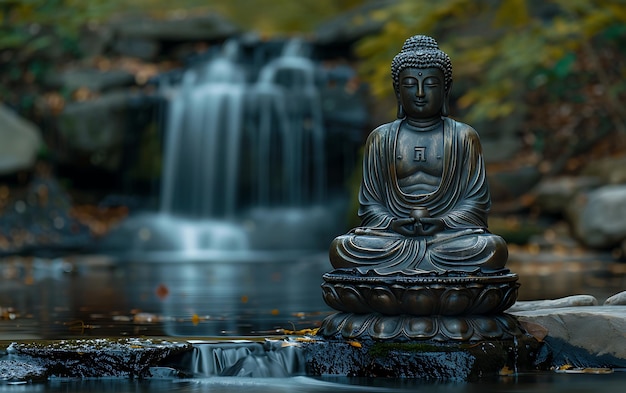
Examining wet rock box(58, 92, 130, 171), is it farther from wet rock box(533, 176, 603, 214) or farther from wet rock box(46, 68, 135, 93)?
wet rock box(533, 176, 603, 214)

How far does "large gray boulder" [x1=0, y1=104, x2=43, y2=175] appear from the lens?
719 inches

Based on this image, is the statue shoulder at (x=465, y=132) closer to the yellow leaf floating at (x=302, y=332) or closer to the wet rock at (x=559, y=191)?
the yellow leaf floating at (x=302, y=332)

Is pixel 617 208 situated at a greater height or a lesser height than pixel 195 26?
lesser

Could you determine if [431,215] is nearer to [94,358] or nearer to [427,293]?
[427,293]

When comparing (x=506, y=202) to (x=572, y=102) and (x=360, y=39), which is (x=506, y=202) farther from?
(x=360, y=39)


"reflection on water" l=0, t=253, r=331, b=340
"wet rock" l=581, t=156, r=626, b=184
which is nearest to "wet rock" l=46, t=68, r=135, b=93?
"reflection on water" l=0, t=253, r=331, b=340

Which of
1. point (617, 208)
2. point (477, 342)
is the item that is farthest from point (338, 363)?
point (617, 208)

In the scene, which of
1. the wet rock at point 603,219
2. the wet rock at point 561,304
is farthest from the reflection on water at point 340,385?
the wet rock at point 603,219

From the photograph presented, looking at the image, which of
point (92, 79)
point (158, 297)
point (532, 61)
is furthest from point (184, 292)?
point (92, 79)

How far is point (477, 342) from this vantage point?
19.7ft

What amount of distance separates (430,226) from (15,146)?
13.2m

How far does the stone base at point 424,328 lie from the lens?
6023 millimetres

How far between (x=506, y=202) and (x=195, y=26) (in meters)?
8.43

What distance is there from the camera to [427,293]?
19.8 ft
